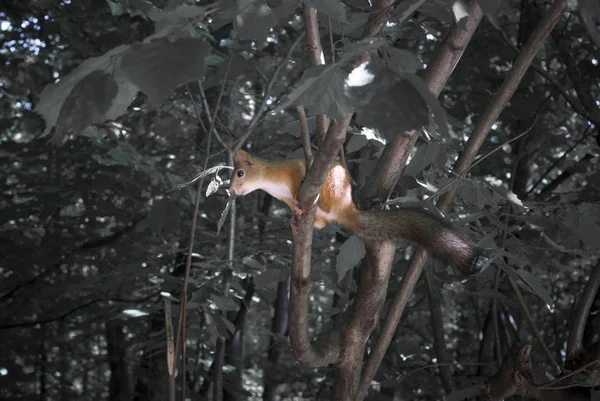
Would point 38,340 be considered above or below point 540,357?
above

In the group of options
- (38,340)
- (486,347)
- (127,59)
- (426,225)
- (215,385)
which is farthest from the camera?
(38,340)

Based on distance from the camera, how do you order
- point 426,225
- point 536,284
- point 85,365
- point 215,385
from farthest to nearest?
point 85,365 → point 215,385 → point 426,225 → point 536,284

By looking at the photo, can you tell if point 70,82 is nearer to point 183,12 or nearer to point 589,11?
point 183,12

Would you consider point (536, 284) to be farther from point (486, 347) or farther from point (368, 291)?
point (486, 347)

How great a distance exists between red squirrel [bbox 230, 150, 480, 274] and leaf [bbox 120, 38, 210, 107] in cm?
50

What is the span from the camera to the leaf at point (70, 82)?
24.6 inches

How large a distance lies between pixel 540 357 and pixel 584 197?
4.77ft

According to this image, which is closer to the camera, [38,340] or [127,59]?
[127,59]

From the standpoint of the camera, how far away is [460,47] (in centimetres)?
115

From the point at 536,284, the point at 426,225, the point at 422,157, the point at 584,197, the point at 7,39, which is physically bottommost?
the point at 536,284

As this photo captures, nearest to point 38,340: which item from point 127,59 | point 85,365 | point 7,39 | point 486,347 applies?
point 85,365

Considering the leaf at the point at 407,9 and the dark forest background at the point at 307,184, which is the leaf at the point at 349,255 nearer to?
the dark forest background at the point at 307,184

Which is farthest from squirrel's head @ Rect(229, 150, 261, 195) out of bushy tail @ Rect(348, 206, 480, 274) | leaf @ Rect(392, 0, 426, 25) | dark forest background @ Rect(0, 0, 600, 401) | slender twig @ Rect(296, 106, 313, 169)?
leaf @ Rect(392, 0, 426, 25)

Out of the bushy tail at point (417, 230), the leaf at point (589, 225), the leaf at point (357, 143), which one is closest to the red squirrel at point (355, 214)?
the bushy tail at point (417, 230)
